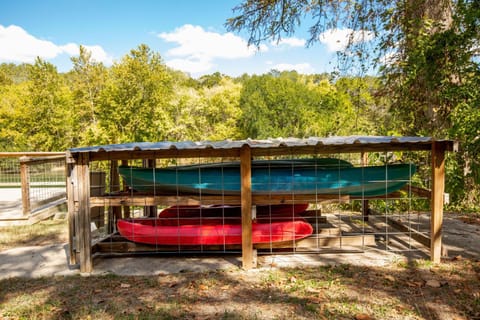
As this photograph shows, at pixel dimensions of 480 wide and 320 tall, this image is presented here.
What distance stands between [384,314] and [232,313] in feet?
4.19

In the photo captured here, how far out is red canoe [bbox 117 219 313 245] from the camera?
14.2 feet

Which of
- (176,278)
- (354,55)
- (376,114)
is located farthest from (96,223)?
(376,114)

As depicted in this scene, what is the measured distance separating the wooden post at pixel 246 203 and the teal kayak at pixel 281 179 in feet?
1.40

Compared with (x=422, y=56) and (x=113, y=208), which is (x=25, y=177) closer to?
(x=113, y=208)

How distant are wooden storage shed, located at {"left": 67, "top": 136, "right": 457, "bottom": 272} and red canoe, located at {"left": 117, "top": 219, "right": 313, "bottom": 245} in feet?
1.22

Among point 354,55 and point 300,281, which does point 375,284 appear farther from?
point 354,55

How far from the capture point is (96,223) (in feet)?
17.0

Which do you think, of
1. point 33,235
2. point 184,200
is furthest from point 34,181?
point 184,200

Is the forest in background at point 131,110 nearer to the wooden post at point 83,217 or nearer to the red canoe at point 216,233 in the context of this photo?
the red canoe at point 216,233

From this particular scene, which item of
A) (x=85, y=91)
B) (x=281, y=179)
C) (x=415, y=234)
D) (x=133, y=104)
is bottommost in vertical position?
(x=415, y=234)

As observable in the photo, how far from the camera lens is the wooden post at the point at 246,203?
3898mm

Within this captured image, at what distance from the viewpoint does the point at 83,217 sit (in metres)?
3.98

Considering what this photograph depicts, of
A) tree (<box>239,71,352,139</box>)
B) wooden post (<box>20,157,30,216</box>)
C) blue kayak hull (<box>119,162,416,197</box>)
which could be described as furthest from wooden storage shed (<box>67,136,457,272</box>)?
tree (<box>239,71,352,139</box>)

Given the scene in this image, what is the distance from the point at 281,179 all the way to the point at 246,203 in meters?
0.74
